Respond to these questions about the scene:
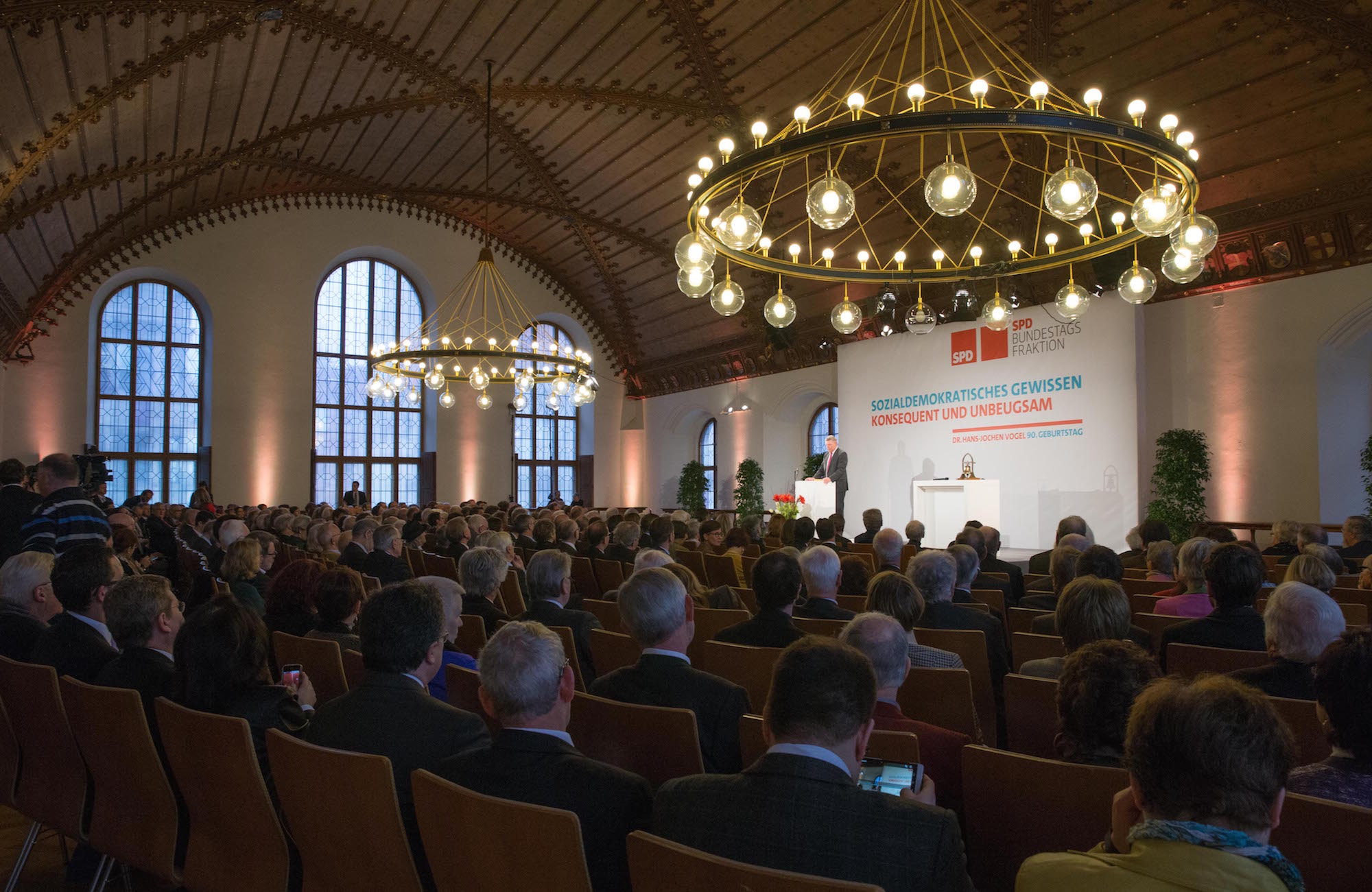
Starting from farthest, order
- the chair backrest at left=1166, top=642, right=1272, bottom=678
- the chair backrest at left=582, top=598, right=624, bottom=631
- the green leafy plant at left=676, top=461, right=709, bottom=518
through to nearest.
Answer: the green leafy plant at left=676, top=461, right=709, bottom=518 < the chair backrest at left=582, top=598, right=624, bottom=631 < the chair backrest at left=1166, top=642, right=1272, bottom=678

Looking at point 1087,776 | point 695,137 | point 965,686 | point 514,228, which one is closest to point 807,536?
A: point 965,686

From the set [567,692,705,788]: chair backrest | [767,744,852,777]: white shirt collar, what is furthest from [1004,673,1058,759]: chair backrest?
[767,744,852,777]: white shirt collar

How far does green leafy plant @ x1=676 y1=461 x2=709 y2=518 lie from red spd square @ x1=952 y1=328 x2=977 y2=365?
763cm

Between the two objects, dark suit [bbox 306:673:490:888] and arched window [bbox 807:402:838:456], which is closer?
dark suit [bbox 306:673:490:888]

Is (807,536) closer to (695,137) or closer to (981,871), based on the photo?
(981,871)

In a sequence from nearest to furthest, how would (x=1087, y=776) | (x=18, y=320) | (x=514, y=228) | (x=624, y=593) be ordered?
(x=1087, y=776)
(x=624, y=593)
(x=18, y=320)
(x=514, y=228)

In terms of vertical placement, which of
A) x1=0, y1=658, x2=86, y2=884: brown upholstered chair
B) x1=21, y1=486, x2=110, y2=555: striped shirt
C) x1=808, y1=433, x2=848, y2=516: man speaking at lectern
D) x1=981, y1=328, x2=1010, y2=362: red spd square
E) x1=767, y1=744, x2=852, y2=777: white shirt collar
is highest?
x1=981, y1=328, x2=1010, y2=362: red spd square

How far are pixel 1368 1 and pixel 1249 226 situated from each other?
3042 millimetres

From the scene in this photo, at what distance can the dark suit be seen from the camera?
244 centimetres

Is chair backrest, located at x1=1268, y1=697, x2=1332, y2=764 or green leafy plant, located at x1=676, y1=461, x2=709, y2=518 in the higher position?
green leafy plant, located at x1=676, y1=461, x2=709, y2=518

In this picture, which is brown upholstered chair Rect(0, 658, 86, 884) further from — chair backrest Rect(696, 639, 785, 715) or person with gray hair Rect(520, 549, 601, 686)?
chair backrest Rect(696, 639, 785, 715)

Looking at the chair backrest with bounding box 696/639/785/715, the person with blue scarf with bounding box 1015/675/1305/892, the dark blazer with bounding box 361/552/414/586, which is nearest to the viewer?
the person with blue scarf with bounding box 1015/675/1305/892

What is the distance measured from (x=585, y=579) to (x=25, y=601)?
4248 mm

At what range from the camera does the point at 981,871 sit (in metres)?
2.33
